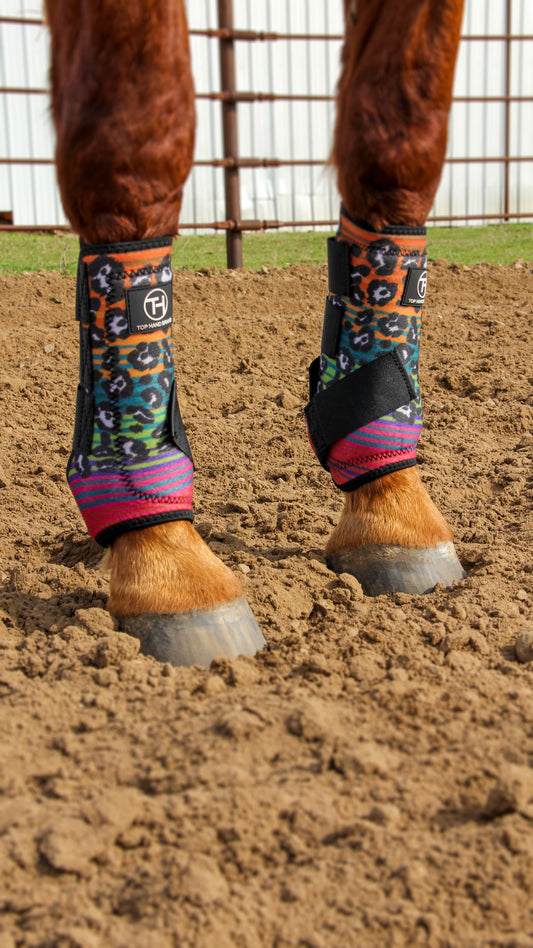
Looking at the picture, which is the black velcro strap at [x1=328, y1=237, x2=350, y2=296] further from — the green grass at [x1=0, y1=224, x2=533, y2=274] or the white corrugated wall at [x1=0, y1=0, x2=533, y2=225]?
the white corrugated wall at [x1=0, y1=0, x2=533, y2=225]

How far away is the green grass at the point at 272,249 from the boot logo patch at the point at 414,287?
318 centimetres

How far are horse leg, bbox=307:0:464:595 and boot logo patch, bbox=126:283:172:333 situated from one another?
350 mm

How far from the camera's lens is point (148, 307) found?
1.21 m

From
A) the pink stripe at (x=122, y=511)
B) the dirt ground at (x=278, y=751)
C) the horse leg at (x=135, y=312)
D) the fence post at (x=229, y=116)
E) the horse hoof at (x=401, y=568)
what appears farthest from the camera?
the fence post at (x=229, y=116)

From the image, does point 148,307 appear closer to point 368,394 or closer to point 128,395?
point 128,395

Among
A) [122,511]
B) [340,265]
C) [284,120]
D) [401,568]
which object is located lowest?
[401,568]

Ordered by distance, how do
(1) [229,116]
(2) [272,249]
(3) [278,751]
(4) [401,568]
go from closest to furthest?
(3) [278,751] < (4) [401,568] < (1) [229,116] < (2) [272,249]

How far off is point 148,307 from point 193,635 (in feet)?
1.55

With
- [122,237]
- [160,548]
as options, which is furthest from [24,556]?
[122,237]

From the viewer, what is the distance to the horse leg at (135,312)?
112 cm

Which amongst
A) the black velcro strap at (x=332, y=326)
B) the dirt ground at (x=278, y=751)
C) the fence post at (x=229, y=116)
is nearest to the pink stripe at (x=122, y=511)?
the dirt ground at (x=278, y=751)

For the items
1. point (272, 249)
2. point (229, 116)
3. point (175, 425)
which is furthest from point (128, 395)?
point (272, 249)

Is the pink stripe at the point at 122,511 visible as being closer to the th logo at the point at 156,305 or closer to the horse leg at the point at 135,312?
the horse leg at the point at 135,312

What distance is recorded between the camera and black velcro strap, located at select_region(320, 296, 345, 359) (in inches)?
57.2
